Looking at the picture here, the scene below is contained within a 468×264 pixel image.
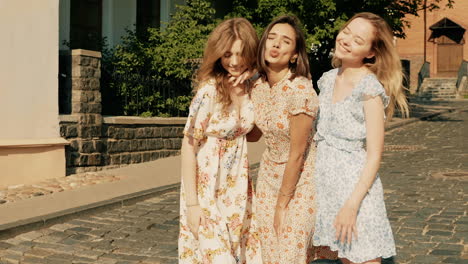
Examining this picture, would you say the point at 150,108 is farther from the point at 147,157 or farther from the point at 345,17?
the point at 345,17

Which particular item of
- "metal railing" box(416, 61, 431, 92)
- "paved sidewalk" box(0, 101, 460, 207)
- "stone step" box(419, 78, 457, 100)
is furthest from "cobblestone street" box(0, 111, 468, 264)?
"metal railing" box(416, 61, 431, 92)

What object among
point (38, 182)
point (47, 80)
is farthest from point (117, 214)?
point (47, 80)

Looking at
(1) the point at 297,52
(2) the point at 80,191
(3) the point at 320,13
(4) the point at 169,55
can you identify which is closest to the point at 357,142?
(1) the point at 297,52

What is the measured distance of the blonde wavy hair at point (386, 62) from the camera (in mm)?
3051

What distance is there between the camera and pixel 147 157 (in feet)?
39.4

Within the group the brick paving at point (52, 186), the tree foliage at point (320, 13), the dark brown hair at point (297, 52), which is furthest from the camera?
the tree foliage at point (320, 13)

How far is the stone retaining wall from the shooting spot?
1034 centimetres

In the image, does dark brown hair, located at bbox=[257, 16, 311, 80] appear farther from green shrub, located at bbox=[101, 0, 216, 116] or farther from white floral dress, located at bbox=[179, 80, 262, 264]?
green shrub, located at bbox=[101, 0, 216, 116]

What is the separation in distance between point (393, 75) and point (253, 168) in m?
8.08

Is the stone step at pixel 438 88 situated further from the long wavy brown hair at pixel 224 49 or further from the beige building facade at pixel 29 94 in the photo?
the long wavy brown hair at pixel 224 49

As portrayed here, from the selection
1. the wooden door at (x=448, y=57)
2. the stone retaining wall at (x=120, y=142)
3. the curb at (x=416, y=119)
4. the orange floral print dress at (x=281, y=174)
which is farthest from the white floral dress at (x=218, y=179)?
the wooden door at (x=448, y=57)

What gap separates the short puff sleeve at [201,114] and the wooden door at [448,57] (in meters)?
43.5

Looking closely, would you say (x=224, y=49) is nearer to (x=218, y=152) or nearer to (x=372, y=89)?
(x=218, y=152)

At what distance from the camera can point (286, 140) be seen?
10.8 feet
